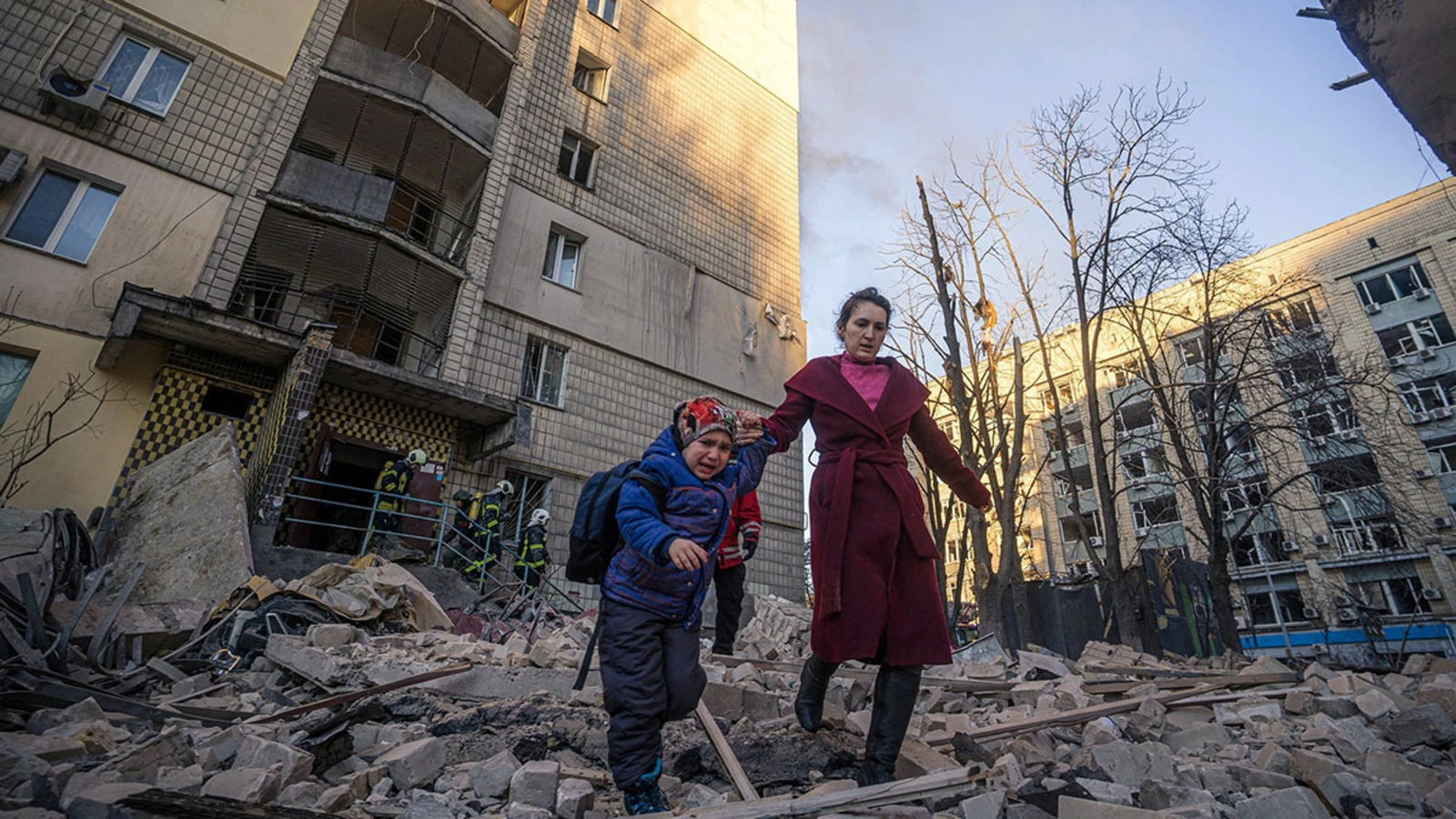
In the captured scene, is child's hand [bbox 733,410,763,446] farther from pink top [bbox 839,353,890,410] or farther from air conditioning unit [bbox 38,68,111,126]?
air conditioning unit [bbox 38,68,111,126]

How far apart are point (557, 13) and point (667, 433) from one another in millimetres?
16283

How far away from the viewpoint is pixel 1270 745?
2.62 meters

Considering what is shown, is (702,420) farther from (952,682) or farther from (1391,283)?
(1391,283)

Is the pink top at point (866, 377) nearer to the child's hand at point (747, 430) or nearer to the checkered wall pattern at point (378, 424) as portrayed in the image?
the child's hand at point (747, 430)

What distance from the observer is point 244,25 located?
36.6 ft

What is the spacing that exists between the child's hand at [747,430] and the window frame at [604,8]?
17.1 metres

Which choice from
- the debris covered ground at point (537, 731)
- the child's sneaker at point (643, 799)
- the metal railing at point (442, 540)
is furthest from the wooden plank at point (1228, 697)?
the metal railing at point (442, 540)

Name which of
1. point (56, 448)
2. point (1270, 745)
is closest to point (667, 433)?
point (1270, 745)

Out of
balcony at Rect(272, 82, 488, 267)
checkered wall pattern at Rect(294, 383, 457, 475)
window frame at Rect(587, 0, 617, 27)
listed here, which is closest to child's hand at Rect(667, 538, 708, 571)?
checkered wall pattern at Rect(294, 383, 457, 475)

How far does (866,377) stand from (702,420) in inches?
32.4

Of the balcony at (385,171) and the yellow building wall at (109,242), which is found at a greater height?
the balcony at (385,171)

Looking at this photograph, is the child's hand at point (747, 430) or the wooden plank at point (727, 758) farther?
the child's hand at point (747, 430)

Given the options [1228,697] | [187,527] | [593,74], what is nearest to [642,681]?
[1228,697]

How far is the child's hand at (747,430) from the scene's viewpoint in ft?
9.29
